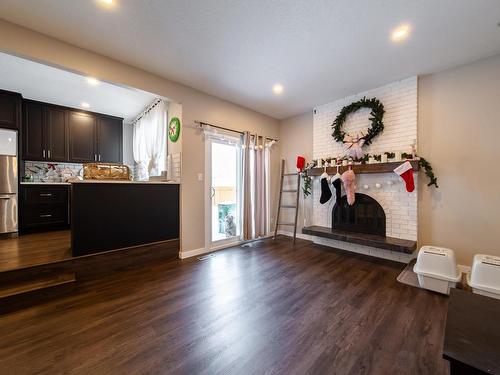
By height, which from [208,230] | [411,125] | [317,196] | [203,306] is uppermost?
[411,125]

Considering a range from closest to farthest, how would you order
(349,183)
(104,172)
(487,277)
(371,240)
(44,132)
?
(487,277) → (104,172) → (371,240) → (349,183) → (44,132)

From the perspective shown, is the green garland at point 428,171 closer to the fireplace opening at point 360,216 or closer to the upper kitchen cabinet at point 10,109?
the fireplace opening at point 360,216

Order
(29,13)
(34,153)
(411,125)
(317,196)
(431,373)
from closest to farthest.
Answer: (431,373) → (29,13) → (411,125) → (34,153) → (317,196)

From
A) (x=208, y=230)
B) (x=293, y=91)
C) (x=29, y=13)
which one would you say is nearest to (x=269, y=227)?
(x=208, y=230)

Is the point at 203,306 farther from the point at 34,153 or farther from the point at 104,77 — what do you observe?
the point at 34,153

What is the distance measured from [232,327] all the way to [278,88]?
10.4ft

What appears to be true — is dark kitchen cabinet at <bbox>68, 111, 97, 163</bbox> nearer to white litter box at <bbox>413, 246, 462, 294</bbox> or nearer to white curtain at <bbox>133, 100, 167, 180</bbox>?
white curtain at <bbox>133, 100, 167, 180</bbox>

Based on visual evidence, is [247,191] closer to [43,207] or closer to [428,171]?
[428,171]

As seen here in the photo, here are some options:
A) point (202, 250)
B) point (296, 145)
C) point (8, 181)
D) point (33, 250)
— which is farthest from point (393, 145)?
point (8, 181)

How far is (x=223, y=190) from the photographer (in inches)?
149

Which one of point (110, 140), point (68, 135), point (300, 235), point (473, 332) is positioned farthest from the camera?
point (110, 140)

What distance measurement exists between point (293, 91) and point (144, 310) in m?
3.50

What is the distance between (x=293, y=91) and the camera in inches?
132

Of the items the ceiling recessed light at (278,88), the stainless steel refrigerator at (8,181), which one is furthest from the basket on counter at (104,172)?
the ceiling recessed light at (278,88)
